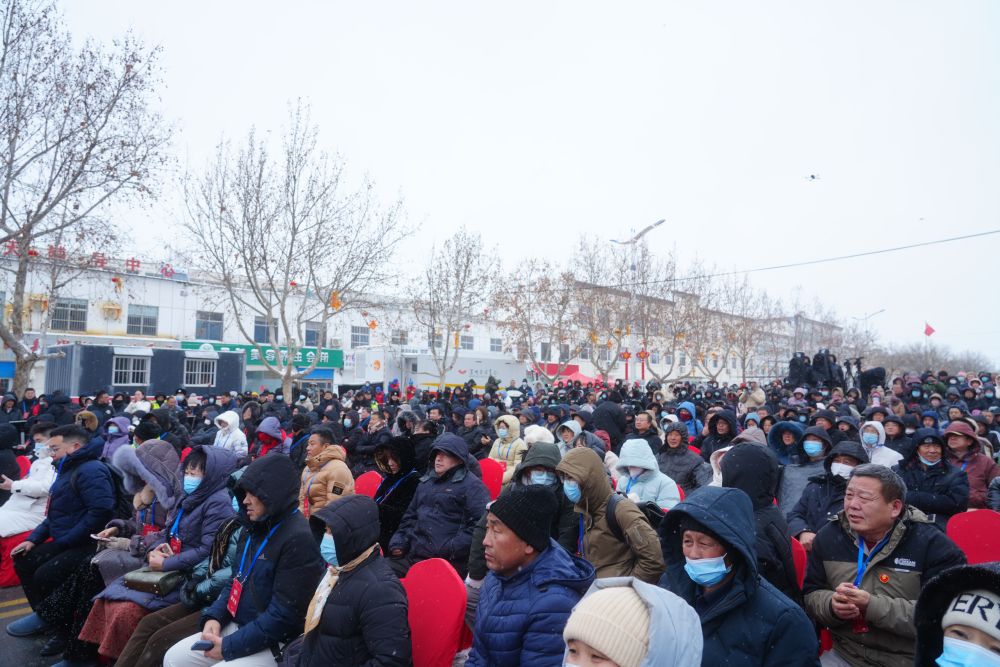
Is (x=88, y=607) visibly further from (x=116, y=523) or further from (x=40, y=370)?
(x=40, y=370)

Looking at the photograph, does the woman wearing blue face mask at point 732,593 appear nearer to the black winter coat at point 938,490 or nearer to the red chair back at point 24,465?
the black winter coat at point 938,490

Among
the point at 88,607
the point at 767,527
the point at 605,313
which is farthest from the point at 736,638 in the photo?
the point at 605,313

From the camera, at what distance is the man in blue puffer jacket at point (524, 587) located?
2.69 metres

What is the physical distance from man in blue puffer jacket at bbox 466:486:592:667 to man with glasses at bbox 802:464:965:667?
3.93 ft

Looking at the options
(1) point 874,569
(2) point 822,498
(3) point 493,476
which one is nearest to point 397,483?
(3) point 493,476

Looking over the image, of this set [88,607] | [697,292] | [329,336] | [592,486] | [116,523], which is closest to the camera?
[592,486]

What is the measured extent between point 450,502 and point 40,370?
109 ft

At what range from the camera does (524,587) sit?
2850 millimetres

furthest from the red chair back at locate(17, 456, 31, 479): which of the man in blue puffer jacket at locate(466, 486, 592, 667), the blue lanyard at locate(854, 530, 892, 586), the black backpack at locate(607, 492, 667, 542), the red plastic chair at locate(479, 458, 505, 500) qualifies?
the blue lanyard at locate(854, 530, 892, 586)

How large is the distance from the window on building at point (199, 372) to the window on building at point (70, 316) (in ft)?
18.7

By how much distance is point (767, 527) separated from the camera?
3420 mm

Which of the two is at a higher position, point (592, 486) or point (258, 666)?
point (592, 486)

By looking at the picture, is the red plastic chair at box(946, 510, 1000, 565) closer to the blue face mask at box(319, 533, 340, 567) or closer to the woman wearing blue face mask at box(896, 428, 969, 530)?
the woman wearing blue face mask at box(896, 428, 969, 530)

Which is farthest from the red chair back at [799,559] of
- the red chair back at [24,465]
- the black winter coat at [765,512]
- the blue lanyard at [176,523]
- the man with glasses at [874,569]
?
the red chair back at [24,465]
